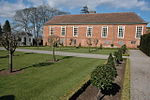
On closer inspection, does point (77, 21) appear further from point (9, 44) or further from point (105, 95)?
point (105, 95)

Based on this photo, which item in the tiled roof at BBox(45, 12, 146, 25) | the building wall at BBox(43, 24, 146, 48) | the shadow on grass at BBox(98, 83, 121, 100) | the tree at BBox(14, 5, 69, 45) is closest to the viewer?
the shadow on grass at BBox(98, 83, 121, 100)

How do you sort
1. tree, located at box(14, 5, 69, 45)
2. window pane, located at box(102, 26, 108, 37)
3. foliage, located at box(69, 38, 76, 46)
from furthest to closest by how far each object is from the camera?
tree, located at box(14, 5, 69, 45) < foliage, located at box(69, 38, 76, 46) < window pane, located at box(102, 26, 108, 37)

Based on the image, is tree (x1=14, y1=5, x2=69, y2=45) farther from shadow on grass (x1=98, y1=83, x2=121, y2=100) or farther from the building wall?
shadow on grass (x1=98, y1=83, x2=121, y2=100)

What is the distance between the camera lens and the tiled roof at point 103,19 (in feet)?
97.9

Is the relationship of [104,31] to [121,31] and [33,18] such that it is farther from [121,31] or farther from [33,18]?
[33,18]

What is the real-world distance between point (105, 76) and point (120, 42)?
2846cm

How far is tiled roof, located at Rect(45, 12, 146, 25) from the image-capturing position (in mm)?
29842

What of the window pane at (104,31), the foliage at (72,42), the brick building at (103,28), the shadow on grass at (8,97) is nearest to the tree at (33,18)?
the brick building at (103,28)

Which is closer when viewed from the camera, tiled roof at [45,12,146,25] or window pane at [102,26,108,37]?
tiled roof at [45,12,146,25]

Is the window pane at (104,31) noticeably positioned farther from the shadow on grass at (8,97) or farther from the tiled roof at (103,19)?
the shadow on grass at (8,97)

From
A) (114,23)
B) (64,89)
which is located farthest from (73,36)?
(64,89)

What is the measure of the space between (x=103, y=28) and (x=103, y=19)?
2.79 m

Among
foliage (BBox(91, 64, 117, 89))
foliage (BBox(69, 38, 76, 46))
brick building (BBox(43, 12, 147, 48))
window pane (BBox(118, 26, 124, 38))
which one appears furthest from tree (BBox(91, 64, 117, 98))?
foliage (BBox(69, 38, 76, 46))

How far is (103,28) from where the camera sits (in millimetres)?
31469
